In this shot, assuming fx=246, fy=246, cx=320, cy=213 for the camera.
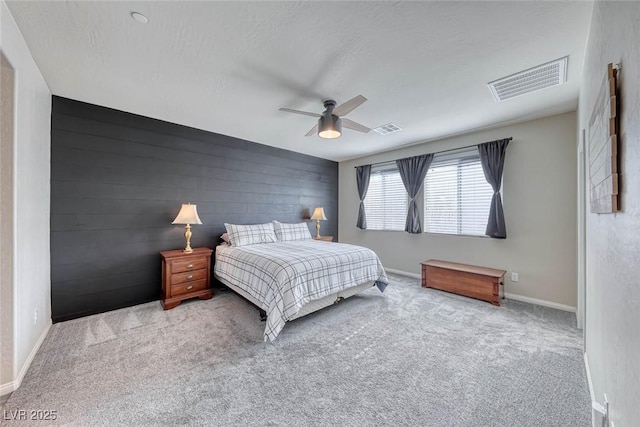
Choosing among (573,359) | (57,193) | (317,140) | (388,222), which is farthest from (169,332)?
(388,222)

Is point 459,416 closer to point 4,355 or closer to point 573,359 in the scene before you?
point 573,359

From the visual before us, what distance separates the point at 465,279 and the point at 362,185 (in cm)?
279

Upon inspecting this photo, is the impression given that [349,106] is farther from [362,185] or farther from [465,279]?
[362,185]

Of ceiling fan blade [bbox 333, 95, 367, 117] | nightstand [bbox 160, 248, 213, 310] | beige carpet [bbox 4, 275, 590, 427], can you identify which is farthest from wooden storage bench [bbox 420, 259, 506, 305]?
nightstand [bbox 160, 248, 213, 310]

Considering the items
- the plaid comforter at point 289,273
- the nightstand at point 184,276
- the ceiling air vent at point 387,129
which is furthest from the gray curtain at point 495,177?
the nightstand at point 184,276

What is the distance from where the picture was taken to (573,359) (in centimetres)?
210

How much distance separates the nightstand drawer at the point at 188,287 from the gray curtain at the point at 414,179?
142 inches

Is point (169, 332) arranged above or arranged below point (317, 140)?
below

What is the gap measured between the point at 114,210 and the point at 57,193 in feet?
1.78

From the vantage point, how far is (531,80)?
241 centimetres

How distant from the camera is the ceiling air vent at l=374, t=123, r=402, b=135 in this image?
3.70 meters

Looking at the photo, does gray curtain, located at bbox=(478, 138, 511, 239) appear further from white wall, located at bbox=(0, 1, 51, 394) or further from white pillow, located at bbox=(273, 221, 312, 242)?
white wall, located at bbox=(0, 1, 51, 394)

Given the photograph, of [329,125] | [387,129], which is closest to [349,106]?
[329,125]

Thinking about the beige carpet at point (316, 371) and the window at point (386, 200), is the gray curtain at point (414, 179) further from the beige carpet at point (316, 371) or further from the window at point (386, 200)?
the beige carpet at point (316, 371)
